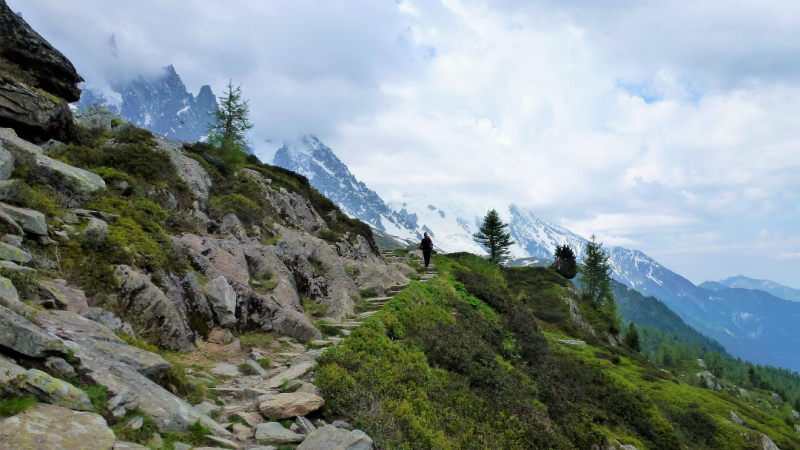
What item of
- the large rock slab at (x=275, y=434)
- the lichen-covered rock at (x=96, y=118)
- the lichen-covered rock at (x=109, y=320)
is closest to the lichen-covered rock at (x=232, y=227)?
the lichen-covered rock at (x=109, y=320)

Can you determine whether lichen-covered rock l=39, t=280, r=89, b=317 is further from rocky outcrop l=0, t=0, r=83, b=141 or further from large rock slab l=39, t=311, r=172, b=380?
rocky outcrop l=0, t=0, r=83, b=141

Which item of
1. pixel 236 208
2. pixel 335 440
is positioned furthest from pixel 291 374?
pixel 236 208

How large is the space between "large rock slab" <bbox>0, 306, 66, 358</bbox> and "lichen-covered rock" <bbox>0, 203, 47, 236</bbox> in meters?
3.93

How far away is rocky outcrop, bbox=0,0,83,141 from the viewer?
13721 millimetres

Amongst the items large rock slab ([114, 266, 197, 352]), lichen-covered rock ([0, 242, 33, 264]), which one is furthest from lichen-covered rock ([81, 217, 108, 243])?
lichen-covered rock ([0, 242, 33, 264])

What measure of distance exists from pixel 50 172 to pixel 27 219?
340cm

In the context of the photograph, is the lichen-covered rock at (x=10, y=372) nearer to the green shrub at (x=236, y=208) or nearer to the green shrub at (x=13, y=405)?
the green shrub at (x=13, y=405)

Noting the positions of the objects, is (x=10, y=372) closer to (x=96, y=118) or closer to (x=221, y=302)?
(x=221, y=302)

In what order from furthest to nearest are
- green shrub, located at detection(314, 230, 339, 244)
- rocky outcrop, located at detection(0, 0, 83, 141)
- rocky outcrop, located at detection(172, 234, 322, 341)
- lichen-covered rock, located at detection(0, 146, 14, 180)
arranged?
green shrub, located at detection(314, 230, 339, 244)
rocky outcrop, located at detection(0, 0, 83, 141)
rocky outcrop, located at detection(172, 234, 322, 341)
lichen-covered rock, located at detection(0, 146, 14, 180)

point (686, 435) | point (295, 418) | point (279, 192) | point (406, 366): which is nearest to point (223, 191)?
point (279, 192)

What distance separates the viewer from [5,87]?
44.7 feet

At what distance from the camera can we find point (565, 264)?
219ft

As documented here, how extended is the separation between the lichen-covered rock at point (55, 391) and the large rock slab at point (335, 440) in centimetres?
306

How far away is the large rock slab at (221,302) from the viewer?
11041 millimetres
